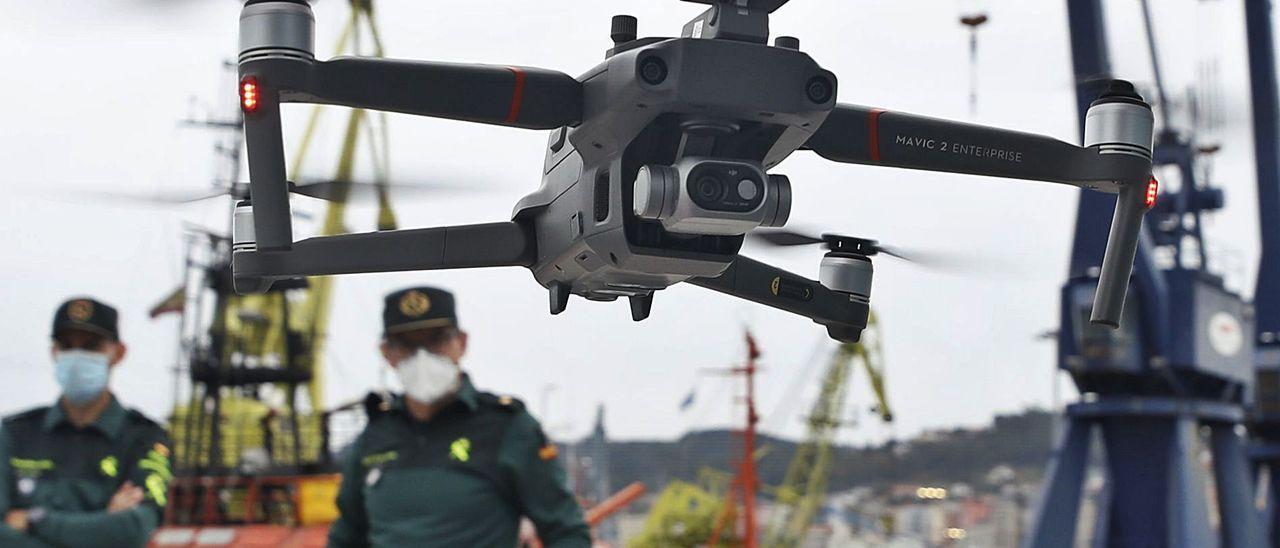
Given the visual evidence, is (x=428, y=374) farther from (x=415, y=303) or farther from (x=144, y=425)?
(x=144, y=425)

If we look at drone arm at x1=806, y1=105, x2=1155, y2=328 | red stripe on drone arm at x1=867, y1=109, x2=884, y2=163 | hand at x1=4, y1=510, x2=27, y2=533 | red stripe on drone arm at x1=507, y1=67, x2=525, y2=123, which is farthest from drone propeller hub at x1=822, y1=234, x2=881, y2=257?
hand at x1=4, y1=510, x2=27, y2=533

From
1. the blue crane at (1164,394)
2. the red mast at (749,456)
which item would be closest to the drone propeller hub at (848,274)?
the red mast at (749,456)

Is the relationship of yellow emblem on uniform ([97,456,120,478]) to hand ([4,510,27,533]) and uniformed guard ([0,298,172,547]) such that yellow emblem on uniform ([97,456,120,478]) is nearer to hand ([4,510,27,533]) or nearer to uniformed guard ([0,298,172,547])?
uniformed guard ([0,298,172,547])

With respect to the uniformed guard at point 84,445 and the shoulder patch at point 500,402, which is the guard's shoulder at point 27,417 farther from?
the shoulder patch at point 500,402

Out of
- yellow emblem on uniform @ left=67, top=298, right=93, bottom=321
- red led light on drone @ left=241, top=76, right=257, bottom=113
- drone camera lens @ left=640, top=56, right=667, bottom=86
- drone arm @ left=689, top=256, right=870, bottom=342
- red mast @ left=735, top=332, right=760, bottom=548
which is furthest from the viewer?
red mast @ left=735, top=332, right=760, bottom=548

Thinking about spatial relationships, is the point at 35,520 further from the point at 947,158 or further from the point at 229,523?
the point at 229,523

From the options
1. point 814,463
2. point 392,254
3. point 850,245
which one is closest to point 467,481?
point 850,245
